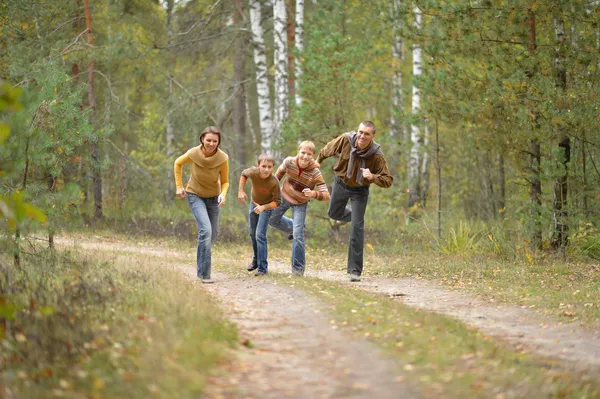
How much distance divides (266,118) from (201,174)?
1097 centimetres

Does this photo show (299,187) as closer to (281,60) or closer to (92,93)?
(281,60)

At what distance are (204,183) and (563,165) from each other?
6.41 m

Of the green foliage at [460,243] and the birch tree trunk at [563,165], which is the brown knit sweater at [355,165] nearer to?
the birch tree trunk at [563,165]

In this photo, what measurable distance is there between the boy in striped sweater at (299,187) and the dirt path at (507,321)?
86 centimetres

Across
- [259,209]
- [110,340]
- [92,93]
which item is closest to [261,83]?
[92,93]

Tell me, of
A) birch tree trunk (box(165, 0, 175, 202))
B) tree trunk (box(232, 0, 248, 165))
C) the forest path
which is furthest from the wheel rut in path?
tree trunk (box(232, 0, 248, 165))

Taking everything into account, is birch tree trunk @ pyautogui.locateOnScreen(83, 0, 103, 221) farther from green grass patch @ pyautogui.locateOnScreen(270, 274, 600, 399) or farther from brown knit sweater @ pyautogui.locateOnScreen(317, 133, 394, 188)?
green grass patch @ pyautogui.locateOnScreen(270, 274, 600, 399)

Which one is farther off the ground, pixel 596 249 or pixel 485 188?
pixel 485 188

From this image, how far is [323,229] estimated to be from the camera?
654 inches

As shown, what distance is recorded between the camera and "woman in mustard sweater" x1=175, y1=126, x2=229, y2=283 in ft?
34.2

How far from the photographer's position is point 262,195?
36.3 ft

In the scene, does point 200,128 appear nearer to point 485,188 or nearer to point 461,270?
point 485,188

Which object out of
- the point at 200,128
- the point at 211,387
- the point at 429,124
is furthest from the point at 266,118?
the point at 211,387

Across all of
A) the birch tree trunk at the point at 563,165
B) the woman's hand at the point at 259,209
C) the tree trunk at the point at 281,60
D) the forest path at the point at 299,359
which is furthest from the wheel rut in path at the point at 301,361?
the tree trunk at the point at 281,60
